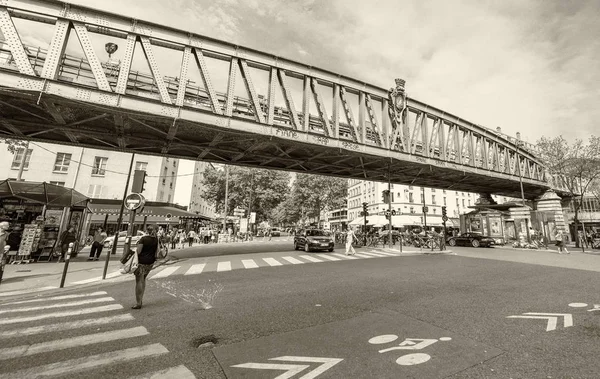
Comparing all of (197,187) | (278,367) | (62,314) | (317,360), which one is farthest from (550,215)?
(197,187)

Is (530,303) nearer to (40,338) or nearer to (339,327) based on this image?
(339,327)

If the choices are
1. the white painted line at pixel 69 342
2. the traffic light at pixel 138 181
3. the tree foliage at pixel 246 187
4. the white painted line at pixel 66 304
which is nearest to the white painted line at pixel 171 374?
the white painted line at pixel 69 342

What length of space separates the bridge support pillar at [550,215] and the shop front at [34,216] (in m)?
44.7

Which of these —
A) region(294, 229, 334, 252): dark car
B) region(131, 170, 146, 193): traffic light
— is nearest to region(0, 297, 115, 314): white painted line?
region(131, 170, 146, 193): traffic light

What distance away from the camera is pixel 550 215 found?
107ft

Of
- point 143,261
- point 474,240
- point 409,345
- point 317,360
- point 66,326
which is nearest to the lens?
point 317,360

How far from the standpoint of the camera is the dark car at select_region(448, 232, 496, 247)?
86.1ft

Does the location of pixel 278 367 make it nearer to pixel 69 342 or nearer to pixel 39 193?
pixel 69 342

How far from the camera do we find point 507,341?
3943 millimetres

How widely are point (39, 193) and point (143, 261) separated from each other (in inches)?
519

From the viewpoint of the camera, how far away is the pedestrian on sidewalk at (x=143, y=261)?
604cm

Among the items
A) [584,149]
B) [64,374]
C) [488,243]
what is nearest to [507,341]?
[64,374]

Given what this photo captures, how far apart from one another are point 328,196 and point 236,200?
76.3 ft

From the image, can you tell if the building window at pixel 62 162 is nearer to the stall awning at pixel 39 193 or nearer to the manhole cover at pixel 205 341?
the stall awning at pixel 39 193
